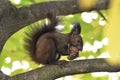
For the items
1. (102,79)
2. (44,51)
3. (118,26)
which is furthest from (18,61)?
(118,26)

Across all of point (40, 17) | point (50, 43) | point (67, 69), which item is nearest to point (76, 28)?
point (50, 43)

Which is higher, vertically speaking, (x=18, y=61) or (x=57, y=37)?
(x=57, y=37)

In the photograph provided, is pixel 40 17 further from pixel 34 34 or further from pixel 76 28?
pixel 76 28

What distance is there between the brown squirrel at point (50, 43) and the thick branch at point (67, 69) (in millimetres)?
615

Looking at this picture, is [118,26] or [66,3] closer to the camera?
[118,26]

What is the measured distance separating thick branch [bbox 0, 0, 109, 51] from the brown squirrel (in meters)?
0.44

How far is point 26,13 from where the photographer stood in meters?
1.57

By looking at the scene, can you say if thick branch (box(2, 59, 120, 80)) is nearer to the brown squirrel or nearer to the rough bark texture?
the rough bark texture

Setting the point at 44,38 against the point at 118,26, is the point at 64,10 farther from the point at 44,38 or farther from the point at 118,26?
the point at 118,26

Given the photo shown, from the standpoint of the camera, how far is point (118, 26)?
10.3 inches

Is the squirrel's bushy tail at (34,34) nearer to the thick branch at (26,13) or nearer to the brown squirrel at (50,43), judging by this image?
the brown squirrel at (50,43)

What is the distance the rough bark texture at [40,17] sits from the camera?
4.78 ft

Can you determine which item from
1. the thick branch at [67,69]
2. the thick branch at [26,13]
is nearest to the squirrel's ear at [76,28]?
the thick branch at [26,13]

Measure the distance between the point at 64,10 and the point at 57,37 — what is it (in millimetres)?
757
